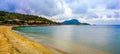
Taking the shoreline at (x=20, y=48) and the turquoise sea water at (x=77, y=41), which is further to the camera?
the turquoise sea water at (x=77, y=41)

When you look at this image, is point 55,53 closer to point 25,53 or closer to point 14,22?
point 25,53

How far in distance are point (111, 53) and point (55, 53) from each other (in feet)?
24.8

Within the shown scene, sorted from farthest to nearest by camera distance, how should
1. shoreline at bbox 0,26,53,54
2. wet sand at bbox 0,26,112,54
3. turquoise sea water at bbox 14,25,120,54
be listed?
turquoise sea water at bbox 14,25,120,54 < wet sand at bbox 0,26,112,54 < shoreline at bbox 0,26,53,54

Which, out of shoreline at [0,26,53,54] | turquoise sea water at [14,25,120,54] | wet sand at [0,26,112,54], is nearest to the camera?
shoreline at [0,26,53,54]

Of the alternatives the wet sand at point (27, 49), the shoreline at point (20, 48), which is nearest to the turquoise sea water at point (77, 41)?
the wet sand at point (27, 49)

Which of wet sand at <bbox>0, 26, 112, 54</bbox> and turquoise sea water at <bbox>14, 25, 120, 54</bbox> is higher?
wet sand at <bbox>0, 26, 112, 54</bbox>

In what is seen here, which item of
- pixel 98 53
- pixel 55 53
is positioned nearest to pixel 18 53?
pixel 55 53

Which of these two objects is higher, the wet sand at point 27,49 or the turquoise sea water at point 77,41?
the wet sand at point 27,49

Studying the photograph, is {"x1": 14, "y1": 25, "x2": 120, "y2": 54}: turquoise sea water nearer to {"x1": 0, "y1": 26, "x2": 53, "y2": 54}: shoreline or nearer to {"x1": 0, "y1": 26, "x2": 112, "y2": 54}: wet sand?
{"x1": 0, "y1": 26, "x2": 112, "y2": 54}: wet sand

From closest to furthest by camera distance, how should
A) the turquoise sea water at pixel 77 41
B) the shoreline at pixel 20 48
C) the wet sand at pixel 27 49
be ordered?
the shoreline at pixel 20 48 < the wet sand at pixel 27 49 < the turquoise sea water at pixel 77 41

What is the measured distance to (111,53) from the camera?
22625 mm

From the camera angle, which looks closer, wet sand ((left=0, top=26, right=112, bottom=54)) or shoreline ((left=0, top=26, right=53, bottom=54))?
shoreline ((left=0, top=26, right=53, bottom=54))

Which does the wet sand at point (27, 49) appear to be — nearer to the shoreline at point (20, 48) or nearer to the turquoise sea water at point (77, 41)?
the shoreline at point (20, 48)

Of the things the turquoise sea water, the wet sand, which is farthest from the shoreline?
the turquoise sea water
